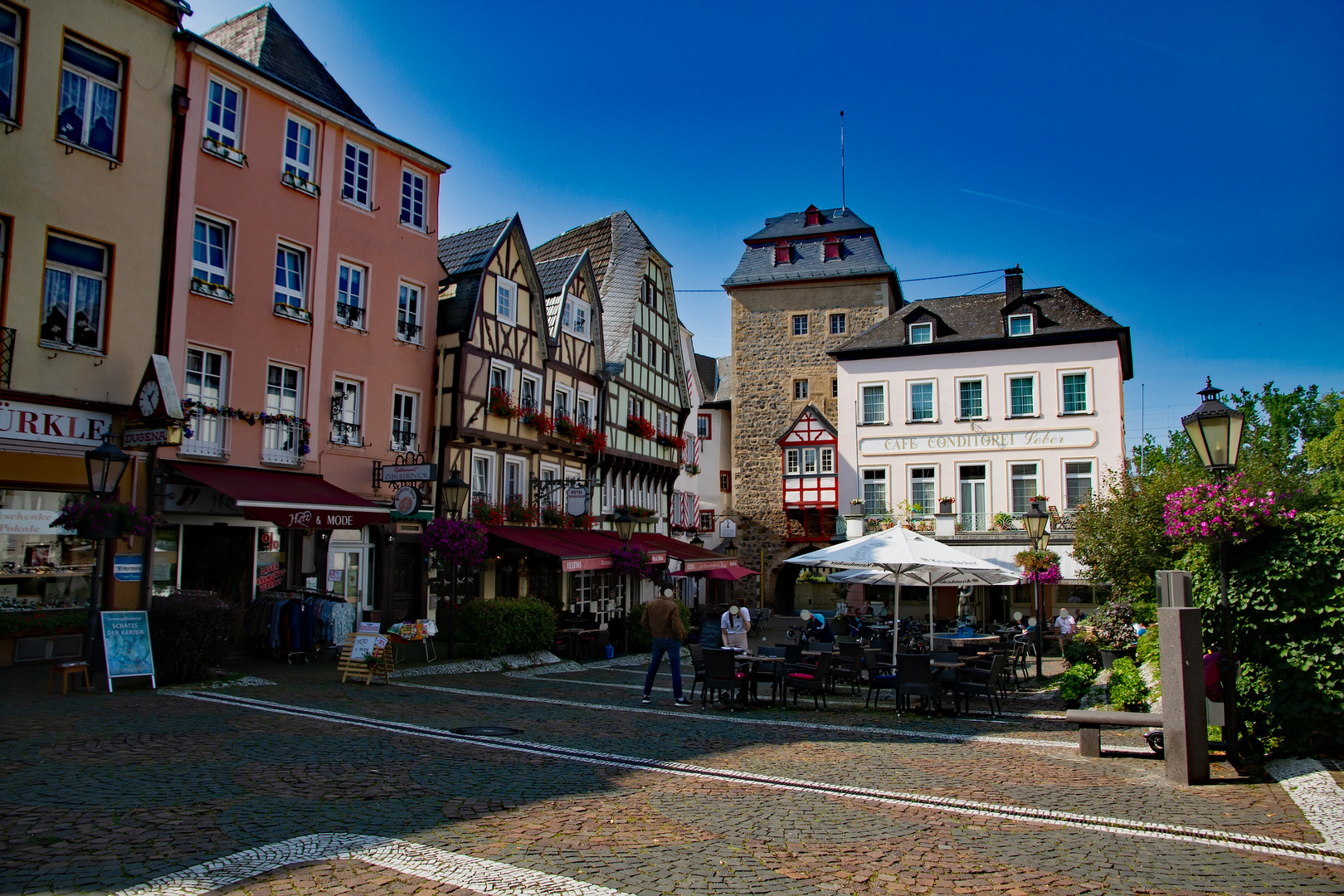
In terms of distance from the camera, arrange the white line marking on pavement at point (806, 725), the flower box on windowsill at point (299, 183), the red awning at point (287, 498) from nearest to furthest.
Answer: the white line marking on pavement at point (806, 725) < the red awning at point (287, 498) < the flower box on windowsill at point (299, 183)

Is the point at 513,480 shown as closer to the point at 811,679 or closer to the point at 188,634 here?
the point at 188,634

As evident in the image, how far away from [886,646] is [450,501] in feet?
32.2

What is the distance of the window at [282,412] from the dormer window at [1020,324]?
2535cm

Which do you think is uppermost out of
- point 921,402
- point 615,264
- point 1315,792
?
point 615,264

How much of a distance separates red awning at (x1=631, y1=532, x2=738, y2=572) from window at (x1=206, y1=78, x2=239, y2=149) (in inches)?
548

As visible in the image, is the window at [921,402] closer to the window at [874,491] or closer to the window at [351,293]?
the window at [874,491]

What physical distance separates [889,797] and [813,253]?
1466 inches

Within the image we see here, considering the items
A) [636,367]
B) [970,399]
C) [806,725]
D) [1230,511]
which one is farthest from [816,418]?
[1230,511]

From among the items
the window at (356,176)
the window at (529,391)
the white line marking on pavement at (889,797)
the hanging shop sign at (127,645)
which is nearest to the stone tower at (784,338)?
the window at (529,391)

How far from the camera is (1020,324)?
3362 cm

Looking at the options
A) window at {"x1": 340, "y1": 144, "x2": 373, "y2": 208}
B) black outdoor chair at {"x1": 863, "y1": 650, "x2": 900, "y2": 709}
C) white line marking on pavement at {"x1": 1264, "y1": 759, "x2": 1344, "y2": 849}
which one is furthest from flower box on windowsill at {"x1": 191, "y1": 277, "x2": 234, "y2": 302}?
white line marking on pavement at {"x1": 1264, "y1": 759, "x2": 1344, "y2": 849}

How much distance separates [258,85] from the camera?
56.9 ft

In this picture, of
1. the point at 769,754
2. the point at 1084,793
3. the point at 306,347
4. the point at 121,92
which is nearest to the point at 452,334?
the point at 306,347

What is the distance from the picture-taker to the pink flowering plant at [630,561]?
75.3ft
